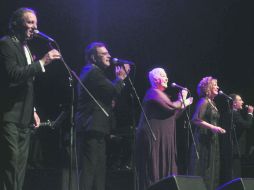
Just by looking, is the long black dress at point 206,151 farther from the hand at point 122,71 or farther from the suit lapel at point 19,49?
the suit lapel at point 19,49

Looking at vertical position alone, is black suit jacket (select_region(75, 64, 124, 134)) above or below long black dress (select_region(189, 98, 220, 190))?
above

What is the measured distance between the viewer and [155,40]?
8539mm

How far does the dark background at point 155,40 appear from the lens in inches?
306

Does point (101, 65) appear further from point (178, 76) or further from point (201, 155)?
point (178, 76)

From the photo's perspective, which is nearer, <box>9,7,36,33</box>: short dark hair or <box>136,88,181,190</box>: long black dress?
<box>9,7,36,33</box>: short dark hair

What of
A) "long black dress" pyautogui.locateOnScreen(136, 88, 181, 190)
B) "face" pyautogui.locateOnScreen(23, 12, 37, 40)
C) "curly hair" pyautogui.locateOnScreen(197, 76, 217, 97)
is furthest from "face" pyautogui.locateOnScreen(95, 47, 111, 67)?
"curly hair" pyautogui.locateOnScreen(197, 76, 217, 97)

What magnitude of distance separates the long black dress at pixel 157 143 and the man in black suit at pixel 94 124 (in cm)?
91

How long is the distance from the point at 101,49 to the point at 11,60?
5.48 ft

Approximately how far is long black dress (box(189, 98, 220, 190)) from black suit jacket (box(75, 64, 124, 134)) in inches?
82.1

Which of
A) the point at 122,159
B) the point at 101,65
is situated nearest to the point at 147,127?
the point at 101,65

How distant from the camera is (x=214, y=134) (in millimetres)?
6918

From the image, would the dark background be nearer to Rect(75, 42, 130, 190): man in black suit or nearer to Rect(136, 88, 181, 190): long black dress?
Rect(136, 88, 181, 190): long black dress

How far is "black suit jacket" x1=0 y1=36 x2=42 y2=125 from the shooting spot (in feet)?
12.5

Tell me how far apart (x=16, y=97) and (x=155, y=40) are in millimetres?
4938
